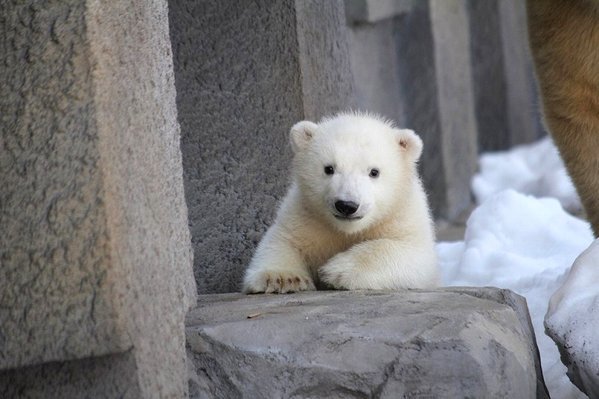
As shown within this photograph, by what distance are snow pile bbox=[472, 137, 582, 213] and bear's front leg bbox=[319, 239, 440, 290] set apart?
3855 mm

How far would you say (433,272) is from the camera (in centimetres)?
367

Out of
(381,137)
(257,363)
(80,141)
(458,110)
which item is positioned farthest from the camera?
(458,110)

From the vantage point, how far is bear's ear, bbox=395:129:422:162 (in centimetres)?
372

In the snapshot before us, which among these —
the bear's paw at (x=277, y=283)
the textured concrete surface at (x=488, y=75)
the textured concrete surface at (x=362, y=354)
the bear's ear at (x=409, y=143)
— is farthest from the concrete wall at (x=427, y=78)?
the textured concrete surface at (x=362, y=354)

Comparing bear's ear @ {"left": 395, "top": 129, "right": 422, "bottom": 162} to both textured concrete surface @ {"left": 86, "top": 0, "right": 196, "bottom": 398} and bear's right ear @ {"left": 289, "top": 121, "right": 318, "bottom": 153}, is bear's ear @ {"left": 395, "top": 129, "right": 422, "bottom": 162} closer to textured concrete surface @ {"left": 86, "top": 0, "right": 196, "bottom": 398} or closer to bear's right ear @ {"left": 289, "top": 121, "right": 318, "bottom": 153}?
bear's right ear @ {"left": 289, "top": 121, "right": 318, "bottom": 153}

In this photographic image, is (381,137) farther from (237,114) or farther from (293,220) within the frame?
(237,114)

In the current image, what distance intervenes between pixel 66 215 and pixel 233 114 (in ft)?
5.89

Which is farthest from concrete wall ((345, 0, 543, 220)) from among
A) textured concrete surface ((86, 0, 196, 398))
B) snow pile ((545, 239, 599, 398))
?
textured concrete surface ((86, 0, 196, 398))

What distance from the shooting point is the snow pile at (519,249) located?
4355mm

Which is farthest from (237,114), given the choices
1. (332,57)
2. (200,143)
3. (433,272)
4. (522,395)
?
(522,395)

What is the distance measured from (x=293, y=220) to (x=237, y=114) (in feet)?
2.17

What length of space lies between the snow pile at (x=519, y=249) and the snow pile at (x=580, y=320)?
709mm

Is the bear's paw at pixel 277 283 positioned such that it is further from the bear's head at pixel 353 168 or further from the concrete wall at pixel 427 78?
the concrete wall at pixel 427 78

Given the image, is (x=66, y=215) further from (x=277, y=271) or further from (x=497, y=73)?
(x=497, y=73)
